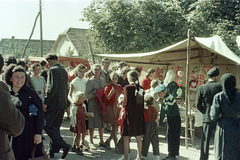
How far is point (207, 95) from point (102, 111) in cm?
223

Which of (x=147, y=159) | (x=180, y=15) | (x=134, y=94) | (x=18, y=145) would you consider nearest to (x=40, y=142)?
(x=18, y=145)

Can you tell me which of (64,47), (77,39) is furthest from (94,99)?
(64,47)

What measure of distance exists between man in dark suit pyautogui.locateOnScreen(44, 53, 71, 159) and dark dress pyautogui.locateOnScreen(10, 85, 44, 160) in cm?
164

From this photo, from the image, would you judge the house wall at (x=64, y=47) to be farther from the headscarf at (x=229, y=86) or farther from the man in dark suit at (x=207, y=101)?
the headscarf at (x=229, y=86)

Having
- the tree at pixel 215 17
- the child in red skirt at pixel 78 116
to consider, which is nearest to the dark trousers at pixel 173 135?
the child in red skirt at pixel 78 116

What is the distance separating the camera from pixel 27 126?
3.36 m

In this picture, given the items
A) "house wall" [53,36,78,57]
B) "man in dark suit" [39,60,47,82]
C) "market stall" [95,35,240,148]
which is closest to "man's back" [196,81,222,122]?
"market stall" [95,35,240,148]

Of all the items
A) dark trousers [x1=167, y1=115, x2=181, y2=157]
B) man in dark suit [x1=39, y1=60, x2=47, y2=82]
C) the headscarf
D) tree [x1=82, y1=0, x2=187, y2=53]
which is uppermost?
tree [x1=82, y1=0, x2=187, y2=53]

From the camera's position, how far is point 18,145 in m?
3.27

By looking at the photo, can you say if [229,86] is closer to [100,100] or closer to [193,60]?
[100,100]

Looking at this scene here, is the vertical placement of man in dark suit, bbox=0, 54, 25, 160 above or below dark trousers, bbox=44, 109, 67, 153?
above

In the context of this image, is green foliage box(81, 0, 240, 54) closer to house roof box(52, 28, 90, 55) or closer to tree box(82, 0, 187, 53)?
tree box(82, 0, 187, 53)

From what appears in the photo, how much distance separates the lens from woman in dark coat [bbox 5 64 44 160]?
3273 millimetres

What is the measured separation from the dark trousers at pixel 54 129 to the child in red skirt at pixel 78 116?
28cm
